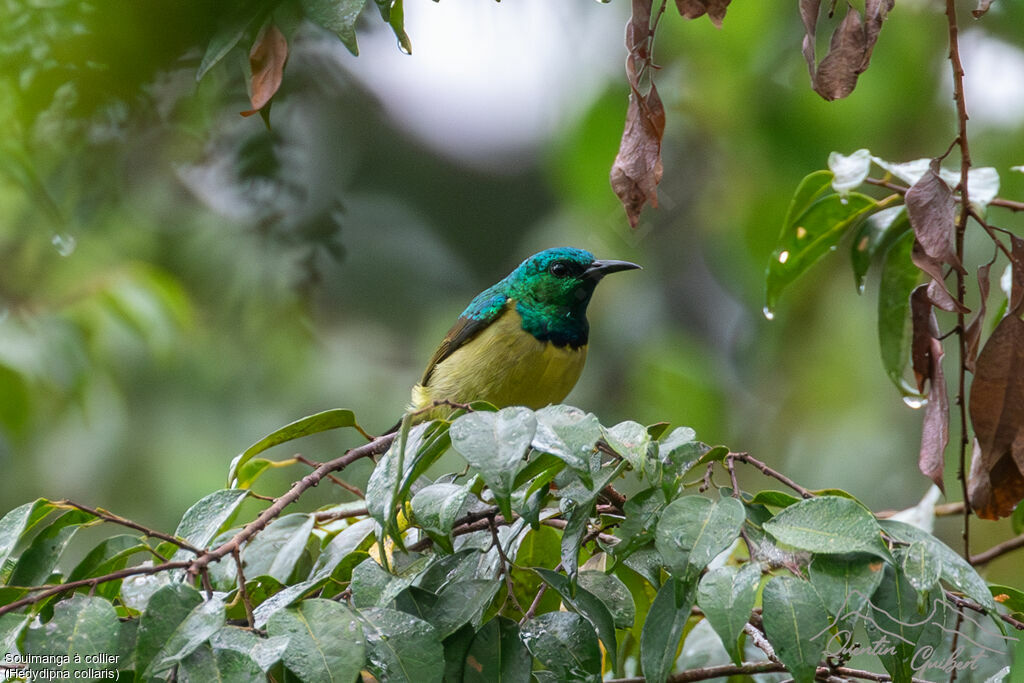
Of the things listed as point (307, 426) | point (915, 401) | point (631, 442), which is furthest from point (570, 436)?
point (915, 401)

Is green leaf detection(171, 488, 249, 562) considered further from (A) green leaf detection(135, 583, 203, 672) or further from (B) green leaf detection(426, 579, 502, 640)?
(B) green leaf detection(426, 579, 502, 640)

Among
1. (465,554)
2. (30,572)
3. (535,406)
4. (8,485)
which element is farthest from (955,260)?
(8,485)

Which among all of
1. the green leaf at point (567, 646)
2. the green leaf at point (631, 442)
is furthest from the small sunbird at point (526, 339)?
the green leaf at point (631, 442)

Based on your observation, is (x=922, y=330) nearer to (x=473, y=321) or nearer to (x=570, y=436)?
(x=570, y=436)

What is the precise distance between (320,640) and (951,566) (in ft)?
3.13

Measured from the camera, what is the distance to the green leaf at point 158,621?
4.69ft

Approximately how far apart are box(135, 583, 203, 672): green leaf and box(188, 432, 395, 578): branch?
0.09 metres

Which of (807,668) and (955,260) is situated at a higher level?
(955,260)

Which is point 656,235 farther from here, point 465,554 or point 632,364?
point 465,554

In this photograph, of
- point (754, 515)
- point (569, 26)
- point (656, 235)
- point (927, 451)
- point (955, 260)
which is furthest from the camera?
point (656, 235)

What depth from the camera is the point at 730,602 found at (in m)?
1.37

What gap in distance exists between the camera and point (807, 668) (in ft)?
4.52

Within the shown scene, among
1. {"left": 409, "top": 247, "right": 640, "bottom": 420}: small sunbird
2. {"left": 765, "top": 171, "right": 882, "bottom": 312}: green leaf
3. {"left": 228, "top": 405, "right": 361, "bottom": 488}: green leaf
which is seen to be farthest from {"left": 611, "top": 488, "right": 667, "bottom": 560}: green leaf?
{"left": 409, "top": 247, "right": 640, "bottom": 420}: small sunbird

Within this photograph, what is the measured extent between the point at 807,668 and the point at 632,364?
515 cm
